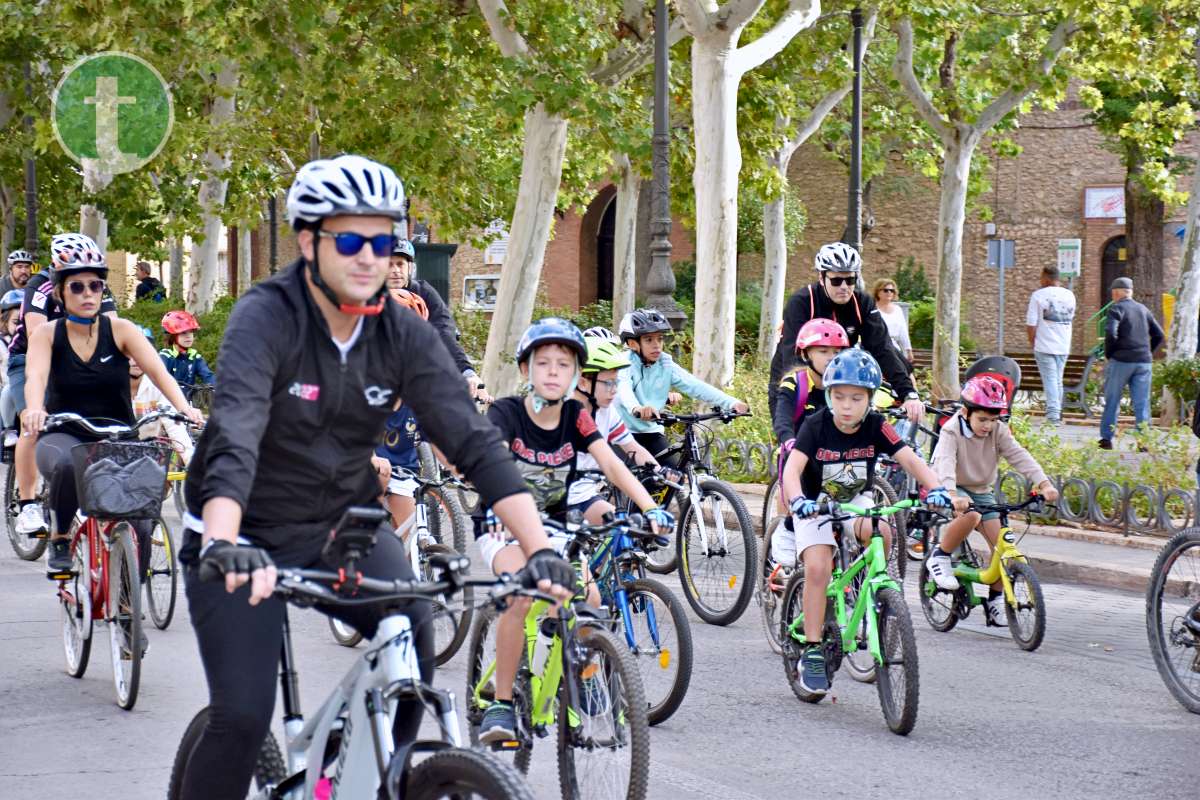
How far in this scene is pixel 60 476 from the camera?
26.7 feet

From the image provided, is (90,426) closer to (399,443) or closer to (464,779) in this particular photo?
(399,443)

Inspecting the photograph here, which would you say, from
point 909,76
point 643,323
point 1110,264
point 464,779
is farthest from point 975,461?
point 1110,264

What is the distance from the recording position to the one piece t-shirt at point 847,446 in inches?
305

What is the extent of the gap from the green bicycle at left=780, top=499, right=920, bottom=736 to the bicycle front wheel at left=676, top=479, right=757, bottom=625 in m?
1.89

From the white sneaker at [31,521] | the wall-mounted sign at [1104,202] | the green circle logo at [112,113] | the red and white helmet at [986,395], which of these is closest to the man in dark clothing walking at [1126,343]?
the red and white helmet at [986,395]

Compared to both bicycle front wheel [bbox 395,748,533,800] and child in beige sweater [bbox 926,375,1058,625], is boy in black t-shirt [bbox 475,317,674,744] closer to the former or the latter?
bicycle front wheel [bbox 395,748,533,800]

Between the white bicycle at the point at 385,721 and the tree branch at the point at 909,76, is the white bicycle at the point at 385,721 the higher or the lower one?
the lower one

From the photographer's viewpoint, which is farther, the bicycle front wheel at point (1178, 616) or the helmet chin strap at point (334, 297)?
the bicycle front wheel at point (1178, 616)

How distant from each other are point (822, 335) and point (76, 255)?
3.66 m

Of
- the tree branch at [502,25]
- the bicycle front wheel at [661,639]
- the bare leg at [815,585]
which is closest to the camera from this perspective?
the bicycle front wheel at [661,639]

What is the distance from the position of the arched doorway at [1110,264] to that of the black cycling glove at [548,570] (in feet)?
128

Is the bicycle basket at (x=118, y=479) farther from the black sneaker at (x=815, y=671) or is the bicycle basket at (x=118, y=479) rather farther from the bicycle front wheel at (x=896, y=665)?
the bicycle front wheel at (x=896, y=665)

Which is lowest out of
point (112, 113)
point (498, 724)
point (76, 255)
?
point (498, 724)

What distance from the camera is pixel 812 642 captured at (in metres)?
7.47
